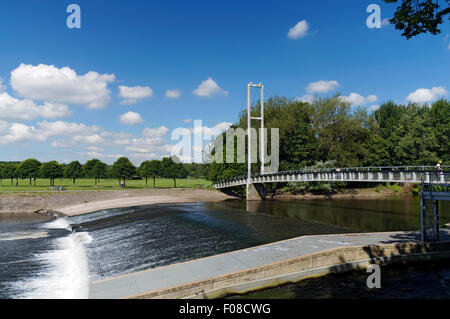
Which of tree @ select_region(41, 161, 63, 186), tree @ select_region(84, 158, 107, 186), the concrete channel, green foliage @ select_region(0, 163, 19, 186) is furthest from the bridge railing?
green foliage @ select_region(0, 163, 19, 186)

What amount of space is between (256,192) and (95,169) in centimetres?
4722

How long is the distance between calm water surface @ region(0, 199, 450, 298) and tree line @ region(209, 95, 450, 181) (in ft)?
90.0

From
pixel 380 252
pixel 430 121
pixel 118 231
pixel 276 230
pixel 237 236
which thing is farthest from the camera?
pixel 430 121

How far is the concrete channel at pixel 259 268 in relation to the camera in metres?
11.8

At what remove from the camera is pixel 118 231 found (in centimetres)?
2636

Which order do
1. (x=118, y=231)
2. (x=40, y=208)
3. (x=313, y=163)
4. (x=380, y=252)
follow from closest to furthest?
(x=380, y=252) → (x=118, y=231) → (x=40, y=208) → (x=313, y=163)

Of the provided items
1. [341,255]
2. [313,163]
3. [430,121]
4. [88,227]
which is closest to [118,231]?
[88,227]

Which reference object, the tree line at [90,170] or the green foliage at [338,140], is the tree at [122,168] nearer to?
the tree line at [90,170]

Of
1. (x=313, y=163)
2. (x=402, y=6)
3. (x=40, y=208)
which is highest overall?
(x=402, y=6)

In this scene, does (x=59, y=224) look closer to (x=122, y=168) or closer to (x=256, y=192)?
(x=256, y=192)

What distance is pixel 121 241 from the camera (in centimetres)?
2241

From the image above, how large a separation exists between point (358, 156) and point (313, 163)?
10.1m

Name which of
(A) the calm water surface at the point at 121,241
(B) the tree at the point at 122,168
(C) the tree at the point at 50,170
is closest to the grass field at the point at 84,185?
(B) the tree at the point at 122,168
